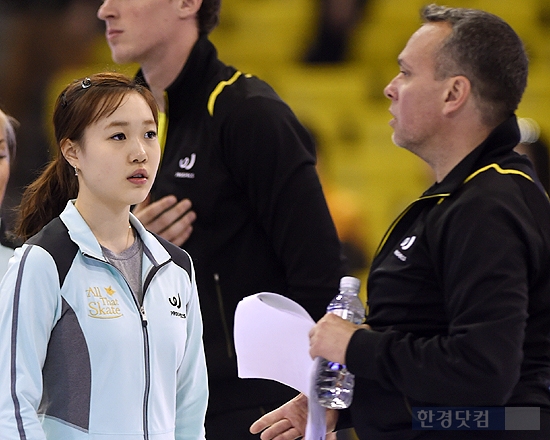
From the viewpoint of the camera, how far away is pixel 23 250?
75.2 inches

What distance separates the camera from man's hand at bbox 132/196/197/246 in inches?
106

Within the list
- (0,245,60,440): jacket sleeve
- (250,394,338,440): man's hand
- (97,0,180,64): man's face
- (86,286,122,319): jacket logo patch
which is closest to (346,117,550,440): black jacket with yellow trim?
(250,394,338,440): man's hand

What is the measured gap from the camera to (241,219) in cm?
272

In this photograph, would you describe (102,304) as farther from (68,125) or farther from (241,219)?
(241,219)

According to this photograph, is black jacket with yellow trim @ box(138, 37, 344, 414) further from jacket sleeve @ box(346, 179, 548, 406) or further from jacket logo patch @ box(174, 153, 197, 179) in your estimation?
jacket sleeve @ box(346, 179, 548, 406)

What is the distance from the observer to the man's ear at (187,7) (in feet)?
9.66

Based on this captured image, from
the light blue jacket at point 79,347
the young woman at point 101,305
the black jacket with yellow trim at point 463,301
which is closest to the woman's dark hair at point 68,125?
the young woman at point 101,305

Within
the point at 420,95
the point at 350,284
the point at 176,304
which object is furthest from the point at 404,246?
the point at 176,304

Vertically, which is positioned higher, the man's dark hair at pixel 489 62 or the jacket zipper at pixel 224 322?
the man's dark hair at pixel 489 62

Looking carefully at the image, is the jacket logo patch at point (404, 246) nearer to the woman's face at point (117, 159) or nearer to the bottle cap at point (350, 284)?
the bottle cap at point (350, 284)

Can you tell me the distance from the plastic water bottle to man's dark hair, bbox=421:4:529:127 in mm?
505

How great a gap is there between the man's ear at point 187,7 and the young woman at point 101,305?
33.7 inches

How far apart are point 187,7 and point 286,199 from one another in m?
0.77

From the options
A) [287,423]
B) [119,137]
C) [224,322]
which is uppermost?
[119,137]
